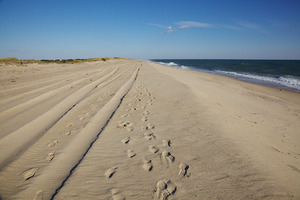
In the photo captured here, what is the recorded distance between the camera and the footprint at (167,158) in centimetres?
222

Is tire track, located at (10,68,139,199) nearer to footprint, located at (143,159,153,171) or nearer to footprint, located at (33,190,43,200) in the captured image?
footprint, located at (33,190,43,200)

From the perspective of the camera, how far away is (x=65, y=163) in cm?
223

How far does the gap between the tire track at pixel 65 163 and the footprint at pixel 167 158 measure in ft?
4.34

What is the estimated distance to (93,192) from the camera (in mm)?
1759

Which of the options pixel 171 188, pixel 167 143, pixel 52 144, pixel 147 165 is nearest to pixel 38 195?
pixel 52 144

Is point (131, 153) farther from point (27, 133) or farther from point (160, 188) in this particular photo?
point (27, 133)

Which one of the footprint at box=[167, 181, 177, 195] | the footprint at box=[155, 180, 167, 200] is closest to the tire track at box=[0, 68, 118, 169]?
the footprint at box=[155, 180, 167, 200]

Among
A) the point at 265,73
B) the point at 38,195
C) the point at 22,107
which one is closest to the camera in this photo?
the point at 38,195

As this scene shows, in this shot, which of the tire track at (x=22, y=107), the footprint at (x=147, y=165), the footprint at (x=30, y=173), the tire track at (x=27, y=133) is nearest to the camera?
the footprint at (x=30, y=173)

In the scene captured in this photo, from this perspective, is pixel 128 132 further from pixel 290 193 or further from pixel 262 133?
pixel 262 133

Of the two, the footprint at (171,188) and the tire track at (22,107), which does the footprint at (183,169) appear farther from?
the tire track at (22,107)

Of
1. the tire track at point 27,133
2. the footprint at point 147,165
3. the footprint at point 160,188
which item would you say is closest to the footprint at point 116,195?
the footprint at point 160,188

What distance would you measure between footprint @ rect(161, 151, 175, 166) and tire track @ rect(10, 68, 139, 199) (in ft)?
4.34

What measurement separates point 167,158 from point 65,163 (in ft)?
5.20
